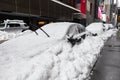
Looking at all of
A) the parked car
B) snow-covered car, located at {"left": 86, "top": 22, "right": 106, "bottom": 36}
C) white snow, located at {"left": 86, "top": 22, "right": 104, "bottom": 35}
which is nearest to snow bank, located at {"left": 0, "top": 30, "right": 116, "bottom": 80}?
snow-covered car, located at {"left": 86, "top": 22, "right": 106, "bottom": 36}

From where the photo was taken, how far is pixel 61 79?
5.17 meters

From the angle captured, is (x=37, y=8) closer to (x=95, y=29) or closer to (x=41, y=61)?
(x=95, y=29)

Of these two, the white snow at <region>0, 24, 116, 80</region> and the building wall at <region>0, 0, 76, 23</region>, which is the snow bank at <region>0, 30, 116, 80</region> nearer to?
the white snow at <region>0, 24, 116, 80</region>

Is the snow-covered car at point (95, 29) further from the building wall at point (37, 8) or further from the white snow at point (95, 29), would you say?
the building wall at point (37, 8)

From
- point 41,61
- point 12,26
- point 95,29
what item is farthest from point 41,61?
point 12,26

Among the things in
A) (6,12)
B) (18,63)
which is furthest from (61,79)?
(6,12)

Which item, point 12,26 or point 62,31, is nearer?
point 62,31

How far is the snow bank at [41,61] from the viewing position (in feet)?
16.2

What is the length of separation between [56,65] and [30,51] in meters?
0.92

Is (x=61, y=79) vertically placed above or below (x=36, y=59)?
below

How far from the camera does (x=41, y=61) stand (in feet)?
18.6

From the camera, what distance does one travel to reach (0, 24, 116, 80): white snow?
195 inches

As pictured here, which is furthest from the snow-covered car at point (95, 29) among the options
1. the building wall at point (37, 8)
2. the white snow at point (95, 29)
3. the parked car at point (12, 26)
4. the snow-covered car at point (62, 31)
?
the building wall at point (37, 8)

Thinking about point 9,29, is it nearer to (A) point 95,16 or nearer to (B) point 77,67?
(B) point 77,67
